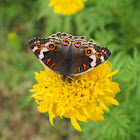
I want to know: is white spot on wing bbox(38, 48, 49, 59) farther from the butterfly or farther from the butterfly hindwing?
the butterfly hindwing

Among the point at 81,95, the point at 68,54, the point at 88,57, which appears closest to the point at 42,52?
the point at 68,54

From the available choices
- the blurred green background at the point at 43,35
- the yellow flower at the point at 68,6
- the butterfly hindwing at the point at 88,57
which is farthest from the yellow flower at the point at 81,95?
the yellow flower at the point at 68,6

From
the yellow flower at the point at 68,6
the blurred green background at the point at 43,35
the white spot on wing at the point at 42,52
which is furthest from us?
the yellow flower at the point at 68,6

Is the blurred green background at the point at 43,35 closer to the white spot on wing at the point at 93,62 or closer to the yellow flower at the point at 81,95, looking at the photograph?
the yellow flower at the point at 81,95

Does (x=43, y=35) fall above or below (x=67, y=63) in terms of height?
above

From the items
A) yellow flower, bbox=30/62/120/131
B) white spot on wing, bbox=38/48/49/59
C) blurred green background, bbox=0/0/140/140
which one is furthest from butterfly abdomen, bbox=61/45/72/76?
blurred green background, bbox=0/0/140/140

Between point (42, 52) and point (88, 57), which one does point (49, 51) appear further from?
point (88, 57)
